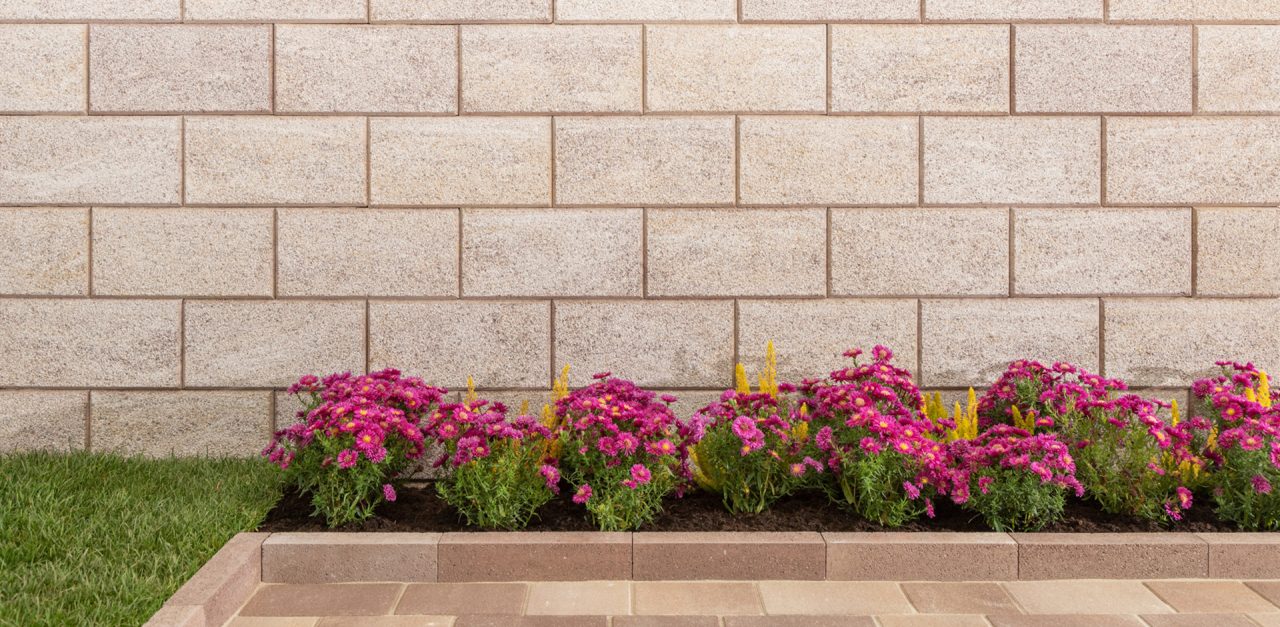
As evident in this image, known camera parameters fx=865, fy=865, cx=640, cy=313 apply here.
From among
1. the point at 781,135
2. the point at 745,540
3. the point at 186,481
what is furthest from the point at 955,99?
the point at 186,481

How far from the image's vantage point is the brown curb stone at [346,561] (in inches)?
162

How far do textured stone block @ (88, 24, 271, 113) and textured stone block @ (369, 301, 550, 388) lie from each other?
1589mm

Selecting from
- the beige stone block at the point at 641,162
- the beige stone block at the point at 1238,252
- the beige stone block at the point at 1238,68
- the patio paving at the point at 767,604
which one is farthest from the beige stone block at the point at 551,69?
the beige stone block at the point at 1238,252

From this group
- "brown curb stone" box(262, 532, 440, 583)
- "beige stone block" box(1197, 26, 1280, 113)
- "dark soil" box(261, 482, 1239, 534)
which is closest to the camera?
"brown curb stone" box(262, 532, 440, 583)

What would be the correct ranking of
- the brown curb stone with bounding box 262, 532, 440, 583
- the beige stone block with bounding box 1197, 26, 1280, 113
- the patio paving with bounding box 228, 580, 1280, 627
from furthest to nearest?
the beige stone block with bounding box 1197, 26, 1280, 113 < the brown curb stone with bounding box 262, 532, 440, 583 < the patio paving with bounding box 228, 580, 1280, 627

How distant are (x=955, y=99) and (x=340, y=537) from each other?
4.41 m

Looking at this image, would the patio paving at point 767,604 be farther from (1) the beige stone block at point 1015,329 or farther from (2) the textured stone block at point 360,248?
(2) the textured stone block at point 360,248

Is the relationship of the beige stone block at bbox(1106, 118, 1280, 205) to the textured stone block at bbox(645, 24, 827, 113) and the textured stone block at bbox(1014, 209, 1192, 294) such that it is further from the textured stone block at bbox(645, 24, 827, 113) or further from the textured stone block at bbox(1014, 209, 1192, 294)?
the textured stone block at bbox(645, 24, 827, 113)

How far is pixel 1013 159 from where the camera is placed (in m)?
5.46

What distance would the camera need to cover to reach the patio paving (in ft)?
12.0

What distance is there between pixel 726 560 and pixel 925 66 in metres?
3.34

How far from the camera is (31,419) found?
548 centimetres

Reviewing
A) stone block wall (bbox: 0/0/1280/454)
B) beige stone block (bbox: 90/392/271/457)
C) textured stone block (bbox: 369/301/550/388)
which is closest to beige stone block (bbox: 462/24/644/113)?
stone block wall (bbox: 0/0/1280/454)

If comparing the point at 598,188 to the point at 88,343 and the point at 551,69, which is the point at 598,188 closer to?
the point at 551,69
